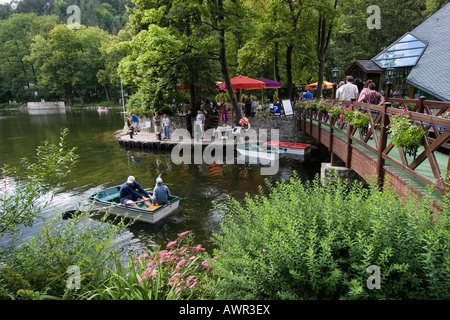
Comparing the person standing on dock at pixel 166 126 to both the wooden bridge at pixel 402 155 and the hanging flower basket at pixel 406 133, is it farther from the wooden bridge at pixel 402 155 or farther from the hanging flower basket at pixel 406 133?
the hanging flower basket at pixel 406 133

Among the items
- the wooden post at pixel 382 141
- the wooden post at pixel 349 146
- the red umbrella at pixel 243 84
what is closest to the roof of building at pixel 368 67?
the red umbrella at pixel 243 84

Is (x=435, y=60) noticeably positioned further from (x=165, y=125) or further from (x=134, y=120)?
(x=134, y=120)

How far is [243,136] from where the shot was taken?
67.2 ft

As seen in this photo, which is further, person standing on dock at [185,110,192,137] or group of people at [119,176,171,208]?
person standing on dock at [185,110,192,137]

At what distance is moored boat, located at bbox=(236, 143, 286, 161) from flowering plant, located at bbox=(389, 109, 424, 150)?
11251mm

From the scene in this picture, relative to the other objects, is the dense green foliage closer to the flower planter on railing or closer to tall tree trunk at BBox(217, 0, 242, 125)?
the flower planter on railing

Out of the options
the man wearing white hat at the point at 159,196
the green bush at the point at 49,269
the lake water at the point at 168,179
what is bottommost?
the lake water at the point at 168,179

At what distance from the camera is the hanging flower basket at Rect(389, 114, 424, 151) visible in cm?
492

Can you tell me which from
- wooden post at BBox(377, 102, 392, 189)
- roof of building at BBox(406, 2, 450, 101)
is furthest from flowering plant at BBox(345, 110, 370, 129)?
roof of building at BBox(406, 2, 450, 101)

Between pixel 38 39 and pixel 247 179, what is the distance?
8066 cm

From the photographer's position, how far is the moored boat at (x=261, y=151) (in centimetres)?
1653

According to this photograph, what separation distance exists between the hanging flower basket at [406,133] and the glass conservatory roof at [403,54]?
18.6 meters

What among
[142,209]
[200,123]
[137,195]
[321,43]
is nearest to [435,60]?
[321,43]

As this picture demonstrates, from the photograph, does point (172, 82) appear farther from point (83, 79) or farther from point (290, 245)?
point (83, 79)
